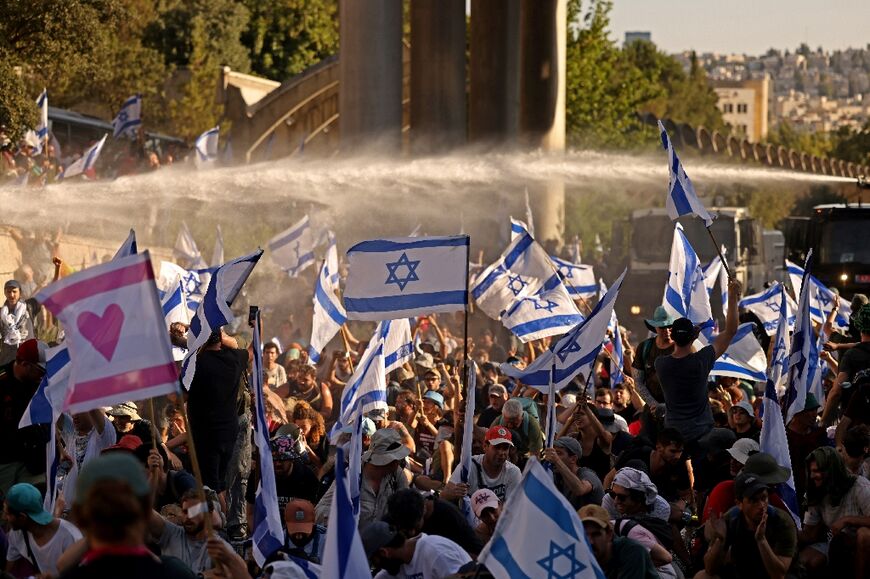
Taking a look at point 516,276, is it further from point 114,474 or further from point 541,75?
point 541,75

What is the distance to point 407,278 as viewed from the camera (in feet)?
43.3

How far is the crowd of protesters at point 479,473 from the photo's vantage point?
894 cm

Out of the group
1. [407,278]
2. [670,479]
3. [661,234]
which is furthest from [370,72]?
[670,479]

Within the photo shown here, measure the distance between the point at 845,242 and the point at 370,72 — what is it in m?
9.04

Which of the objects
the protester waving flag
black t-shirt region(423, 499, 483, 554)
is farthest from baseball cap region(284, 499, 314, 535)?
the protester waving flag

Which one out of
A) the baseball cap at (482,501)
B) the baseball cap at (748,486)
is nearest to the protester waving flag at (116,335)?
the baseball cap at (482,501)

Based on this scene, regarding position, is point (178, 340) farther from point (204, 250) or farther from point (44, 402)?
point (204, 250)

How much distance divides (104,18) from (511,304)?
16.4 metres

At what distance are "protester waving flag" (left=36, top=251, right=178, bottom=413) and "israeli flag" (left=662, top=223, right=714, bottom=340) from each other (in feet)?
32.3

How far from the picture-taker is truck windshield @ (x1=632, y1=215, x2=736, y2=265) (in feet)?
109

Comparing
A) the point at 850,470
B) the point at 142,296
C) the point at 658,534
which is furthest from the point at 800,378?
the point at 142,296

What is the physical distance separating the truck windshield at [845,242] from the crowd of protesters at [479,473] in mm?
17423

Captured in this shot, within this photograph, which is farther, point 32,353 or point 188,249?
point 188,249

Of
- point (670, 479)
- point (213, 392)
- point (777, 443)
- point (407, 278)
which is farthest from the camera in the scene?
point (407, 278)
